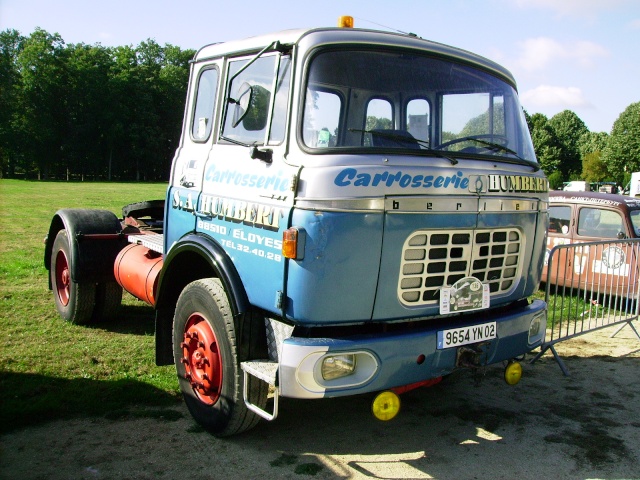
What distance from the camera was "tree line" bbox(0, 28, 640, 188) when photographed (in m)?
58.3

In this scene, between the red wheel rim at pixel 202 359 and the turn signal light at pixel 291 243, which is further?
the red wheel rim at pixel 202 359

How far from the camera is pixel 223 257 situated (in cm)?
415

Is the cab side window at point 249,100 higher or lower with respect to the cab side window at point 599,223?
higher

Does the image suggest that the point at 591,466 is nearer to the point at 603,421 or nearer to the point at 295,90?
the point at 603,421

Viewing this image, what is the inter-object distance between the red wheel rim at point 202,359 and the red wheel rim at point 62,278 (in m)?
3.23

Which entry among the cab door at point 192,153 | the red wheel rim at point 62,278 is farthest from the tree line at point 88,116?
the cab door at point 192,153

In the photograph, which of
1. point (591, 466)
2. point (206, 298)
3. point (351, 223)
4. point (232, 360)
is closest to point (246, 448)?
point (232, 360)

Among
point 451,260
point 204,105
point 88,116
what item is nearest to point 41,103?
point 88,116

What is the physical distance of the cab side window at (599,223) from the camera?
30.0ft

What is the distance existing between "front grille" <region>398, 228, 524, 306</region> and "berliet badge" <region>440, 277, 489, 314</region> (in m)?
0.04

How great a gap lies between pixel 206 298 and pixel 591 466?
→ 2.79 m

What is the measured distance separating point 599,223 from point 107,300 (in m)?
7.16

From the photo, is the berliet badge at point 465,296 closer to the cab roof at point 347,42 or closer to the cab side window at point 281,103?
the cab side window at point 281,103

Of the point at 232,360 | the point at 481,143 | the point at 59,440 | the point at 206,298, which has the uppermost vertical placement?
the point at 481,143
